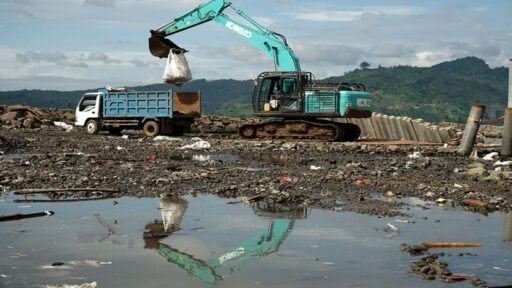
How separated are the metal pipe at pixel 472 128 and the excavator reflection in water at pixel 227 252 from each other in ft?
36.3

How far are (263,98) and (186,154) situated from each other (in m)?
6.88

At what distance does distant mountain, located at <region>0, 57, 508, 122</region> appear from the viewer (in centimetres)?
11388

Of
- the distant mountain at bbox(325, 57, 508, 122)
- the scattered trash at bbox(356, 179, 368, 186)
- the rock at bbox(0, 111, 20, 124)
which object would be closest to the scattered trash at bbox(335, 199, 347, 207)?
the scattered trash at bbox(356, 179, 368, 186)

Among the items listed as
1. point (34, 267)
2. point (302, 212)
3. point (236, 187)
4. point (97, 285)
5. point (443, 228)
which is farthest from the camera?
point (236, 187)

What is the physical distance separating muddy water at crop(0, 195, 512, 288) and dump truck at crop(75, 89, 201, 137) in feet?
56.8

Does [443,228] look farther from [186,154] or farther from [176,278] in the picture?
[186,154]

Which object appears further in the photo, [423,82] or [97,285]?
[423,82]

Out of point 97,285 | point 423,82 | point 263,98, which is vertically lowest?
point 97,285

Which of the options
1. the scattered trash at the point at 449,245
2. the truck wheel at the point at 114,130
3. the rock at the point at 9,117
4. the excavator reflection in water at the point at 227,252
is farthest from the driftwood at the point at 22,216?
the rock at the point at 9,117

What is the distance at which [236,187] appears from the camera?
11906 mm

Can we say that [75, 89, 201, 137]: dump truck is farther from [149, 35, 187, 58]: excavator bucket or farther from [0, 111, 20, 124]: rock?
[0, 111, 20, 124]: rock

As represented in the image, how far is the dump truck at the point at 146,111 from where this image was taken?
27.7 metres

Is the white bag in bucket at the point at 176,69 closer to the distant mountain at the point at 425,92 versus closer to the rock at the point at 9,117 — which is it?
the rock at the point at 9,117

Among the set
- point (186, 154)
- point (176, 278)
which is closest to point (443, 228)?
point (176, 278)
